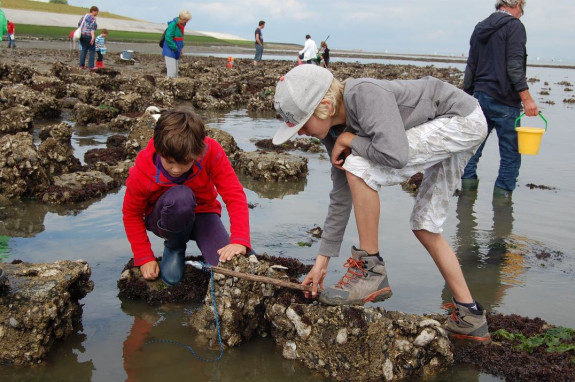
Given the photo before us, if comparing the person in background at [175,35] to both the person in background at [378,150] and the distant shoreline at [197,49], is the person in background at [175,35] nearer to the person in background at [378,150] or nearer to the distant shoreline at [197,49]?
the person in background at [378,150]

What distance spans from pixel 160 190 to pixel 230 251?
704 millimetres

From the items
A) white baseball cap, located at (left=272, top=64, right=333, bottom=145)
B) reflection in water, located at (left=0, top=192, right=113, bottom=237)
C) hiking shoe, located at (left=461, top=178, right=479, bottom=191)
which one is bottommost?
reflection in water, located at (left=0, top=192, right=113, bottom=237)

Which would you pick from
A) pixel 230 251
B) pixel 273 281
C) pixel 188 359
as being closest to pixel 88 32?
Answer: pixel 230 251

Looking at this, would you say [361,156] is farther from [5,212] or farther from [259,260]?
[5,212]

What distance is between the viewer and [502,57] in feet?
22.0

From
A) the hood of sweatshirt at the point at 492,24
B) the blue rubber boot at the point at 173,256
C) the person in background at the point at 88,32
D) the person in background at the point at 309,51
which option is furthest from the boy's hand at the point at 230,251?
the person in background at the point at 309,51

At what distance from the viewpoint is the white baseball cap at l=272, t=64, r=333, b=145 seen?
127 inches

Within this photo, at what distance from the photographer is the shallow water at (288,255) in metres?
3.13

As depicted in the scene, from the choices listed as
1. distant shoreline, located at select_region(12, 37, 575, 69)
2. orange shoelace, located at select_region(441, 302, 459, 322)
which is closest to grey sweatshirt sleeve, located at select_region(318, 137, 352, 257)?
orange shoelace, located at select_region(441, 302, 459, 322)

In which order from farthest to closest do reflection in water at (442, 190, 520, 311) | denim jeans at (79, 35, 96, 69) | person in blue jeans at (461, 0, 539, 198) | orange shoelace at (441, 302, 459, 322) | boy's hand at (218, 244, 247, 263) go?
denim jeans at (79, 35, 96, 69) < person in blue jeans at (461, 0, 539, 198) < reflection in water at (442, 190, 520, 311) < boy's hand at (218, 244, 247, 263) < orange shoelace at (441, 302, 459, 322)

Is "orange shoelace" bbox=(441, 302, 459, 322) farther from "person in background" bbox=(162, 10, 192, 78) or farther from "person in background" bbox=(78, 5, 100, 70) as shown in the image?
"person in background" bbox=(78, 5, 100, 70)

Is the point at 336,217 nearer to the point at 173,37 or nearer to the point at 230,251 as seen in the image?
the point at 230,251

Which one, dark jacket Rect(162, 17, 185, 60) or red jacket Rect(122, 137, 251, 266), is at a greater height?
dark jacket Rect(162, 17, 185, 60)

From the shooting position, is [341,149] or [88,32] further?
[88,32]
